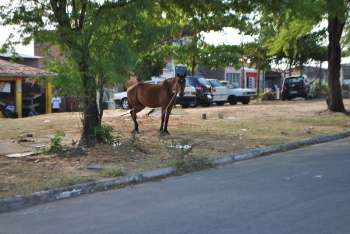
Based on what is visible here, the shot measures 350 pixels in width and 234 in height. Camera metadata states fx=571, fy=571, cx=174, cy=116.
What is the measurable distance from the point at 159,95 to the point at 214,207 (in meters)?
7.76

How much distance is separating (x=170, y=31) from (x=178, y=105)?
2075cm

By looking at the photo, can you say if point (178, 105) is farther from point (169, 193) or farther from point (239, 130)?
point (169, 193)

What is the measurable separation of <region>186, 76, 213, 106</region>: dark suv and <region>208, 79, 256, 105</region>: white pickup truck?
83 centimetres

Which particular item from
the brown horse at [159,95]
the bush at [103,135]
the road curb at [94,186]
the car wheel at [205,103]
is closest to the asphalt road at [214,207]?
the road curb at [94,186]

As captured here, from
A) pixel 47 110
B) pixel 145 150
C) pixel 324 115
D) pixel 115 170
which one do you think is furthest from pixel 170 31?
pixel 47 110

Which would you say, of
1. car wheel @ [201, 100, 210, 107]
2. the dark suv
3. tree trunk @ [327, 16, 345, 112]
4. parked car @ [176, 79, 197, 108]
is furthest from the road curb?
car wheel @ [201, 100, 210, 107]

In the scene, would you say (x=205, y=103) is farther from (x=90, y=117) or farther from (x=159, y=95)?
(x=90, y=117)

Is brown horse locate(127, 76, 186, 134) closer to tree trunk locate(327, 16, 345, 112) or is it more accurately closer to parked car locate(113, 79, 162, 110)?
tree trunk locate(327, 16, 345, 112)

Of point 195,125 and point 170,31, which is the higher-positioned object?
point 170,31

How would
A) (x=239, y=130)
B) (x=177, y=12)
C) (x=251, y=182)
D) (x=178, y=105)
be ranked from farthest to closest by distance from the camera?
Answer: 1. (x=178, y=105)
2. (x=239, y=130)
3. (x=177, y=12)
4. (x=251, y=182)

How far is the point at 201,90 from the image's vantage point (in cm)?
3188

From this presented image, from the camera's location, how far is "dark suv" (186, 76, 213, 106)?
3178cm

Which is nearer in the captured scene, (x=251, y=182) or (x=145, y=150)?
(x=251, y=182)

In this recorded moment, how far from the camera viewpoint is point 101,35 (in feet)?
37.7
